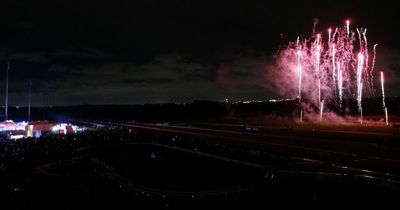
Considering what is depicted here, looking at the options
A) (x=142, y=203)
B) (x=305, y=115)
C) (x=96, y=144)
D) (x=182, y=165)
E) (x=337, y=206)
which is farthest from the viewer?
(x=305, y=115)

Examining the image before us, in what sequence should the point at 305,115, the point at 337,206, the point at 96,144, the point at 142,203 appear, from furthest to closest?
the point at 305,115 < the point at 96,144 < the point at 142,203 < the point at 337,206

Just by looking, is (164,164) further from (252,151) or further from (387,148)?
(387,148)

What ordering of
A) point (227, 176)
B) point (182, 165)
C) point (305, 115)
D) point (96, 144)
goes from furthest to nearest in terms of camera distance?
point (305, 115) < point (96, 144) < point (182, 165) < point (227, 176)

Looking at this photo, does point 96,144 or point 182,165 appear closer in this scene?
point 182,165

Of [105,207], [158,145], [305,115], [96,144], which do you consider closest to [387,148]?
[158,145]

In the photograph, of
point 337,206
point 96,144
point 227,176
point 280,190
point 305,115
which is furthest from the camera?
point 305,115

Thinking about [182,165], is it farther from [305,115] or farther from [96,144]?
[305,115]

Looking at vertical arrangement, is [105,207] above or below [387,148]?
below

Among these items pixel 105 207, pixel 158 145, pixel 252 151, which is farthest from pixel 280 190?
Result: pixel 158 145

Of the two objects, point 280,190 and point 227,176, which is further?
point 227,176
